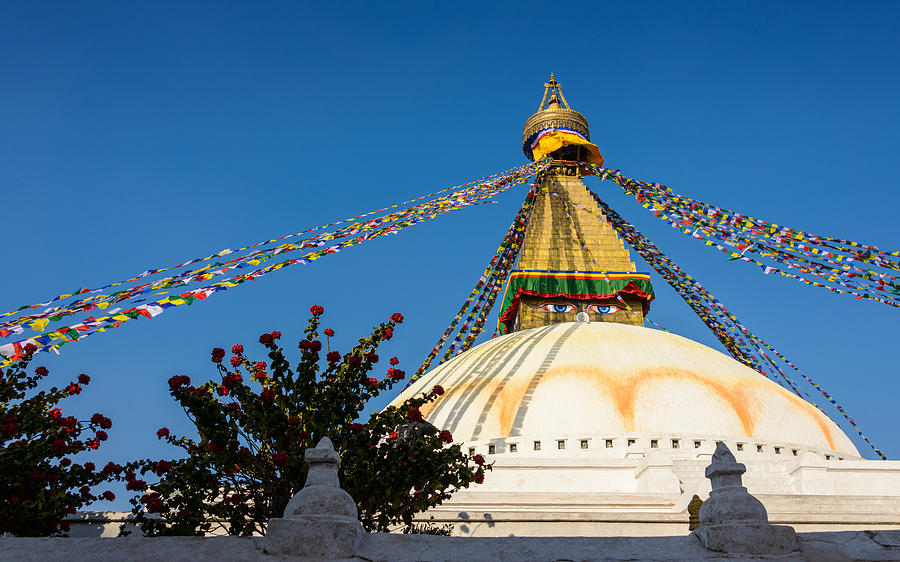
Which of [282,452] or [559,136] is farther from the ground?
[559,136]

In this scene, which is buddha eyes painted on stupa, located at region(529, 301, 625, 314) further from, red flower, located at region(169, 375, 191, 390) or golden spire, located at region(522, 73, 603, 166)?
red flower, located at region(169, 375, 191, 390)

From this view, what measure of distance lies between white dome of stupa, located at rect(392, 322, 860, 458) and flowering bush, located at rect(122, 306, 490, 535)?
22.2ft

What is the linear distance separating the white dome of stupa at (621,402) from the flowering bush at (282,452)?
6.76m

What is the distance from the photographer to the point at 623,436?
13961 mm

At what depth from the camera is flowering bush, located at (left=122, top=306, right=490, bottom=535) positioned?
7.32 m

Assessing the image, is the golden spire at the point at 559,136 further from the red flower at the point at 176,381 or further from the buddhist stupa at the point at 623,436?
the red flower at the point at 176,381

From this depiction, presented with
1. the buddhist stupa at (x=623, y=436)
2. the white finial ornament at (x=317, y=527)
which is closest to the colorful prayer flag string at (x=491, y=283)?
the buddhist stupa at (x=623, y=436)

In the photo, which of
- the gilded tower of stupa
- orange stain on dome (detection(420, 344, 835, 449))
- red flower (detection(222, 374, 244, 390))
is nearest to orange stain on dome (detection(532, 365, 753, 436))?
orange stain on dome (detection(420, 344, 835, 449))

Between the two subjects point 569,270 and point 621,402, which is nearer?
point 621,402

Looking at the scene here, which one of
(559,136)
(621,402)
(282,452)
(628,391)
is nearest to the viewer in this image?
(282,452)

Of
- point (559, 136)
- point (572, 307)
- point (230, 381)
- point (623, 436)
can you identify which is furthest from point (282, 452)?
point (559, 136)

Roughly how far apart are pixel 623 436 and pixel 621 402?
2.68 ft

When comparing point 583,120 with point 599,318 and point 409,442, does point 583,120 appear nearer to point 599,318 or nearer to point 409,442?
point 599,318

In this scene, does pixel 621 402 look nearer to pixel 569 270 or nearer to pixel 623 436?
pixel 623 436
